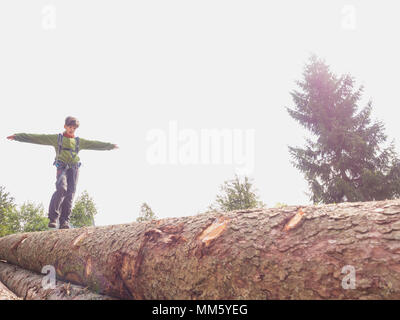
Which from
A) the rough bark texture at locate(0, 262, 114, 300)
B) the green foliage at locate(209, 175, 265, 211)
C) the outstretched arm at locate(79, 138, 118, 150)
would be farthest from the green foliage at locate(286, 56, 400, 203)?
the rough bark texture at locate(0, 262, 114, 300)

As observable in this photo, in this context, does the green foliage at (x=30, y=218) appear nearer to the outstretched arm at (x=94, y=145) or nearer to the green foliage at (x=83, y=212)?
the green foliage at (x=83, y=212)

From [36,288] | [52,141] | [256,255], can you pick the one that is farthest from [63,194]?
[256,255]

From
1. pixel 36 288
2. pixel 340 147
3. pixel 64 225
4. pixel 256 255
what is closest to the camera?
pixel 256 255

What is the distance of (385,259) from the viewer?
1.02 metres

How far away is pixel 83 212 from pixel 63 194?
84.7ft

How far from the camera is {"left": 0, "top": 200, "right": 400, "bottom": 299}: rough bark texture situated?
3.53 feet

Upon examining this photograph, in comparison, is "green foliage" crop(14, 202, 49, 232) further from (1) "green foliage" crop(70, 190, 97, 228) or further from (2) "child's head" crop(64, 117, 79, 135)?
(2) "child's head" crop(64, 117, 79, 135)

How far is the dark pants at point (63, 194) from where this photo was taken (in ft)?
13.5

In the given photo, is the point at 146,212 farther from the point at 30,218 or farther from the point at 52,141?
the point at 52,141

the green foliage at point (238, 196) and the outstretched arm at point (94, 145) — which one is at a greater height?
the outstretched arm at point (94, 145)

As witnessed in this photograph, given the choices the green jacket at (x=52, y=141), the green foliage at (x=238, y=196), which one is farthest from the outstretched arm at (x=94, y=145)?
the green foliage at (x=238, y=196)

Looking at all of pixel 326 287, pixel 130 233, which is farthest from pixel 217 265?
pixel 130 233

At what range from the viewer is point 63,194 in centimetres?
420

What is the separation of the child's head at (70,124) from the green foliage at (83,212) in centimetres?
2491
